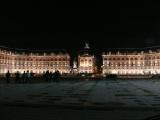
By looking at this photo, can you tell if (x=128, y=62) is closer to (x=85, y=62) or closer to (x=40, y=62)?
(x=85, y=62)

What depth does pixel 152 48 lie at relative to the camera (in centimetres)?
19388

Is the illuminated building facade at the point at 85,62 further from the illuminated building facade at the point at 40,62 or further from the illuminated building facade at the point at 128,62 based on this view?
the illuminated building facade at the point at 40,62

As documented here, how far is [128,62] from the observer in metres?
190

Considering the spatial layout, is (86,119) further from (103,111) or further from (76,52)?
(76,52)

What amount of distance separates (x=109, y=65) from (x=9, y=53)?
50.7 meters

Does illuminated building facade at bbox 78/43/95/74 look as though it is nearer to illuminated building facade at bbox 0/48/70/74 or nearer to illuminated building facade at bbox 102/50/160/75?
illuminated building facade at bbox 102/50/160/75

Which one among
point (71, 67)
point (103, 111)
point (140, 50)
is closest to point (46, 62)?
point (71, 67)

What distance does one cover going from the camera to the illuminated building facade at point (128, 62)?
183750mm

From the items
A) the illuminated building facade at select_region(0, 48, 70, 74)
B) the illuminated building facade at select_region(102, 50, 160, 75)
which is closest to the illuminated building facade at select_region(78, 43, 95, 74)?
the illuminated building facade at select_region(102, 50, 160, 75)

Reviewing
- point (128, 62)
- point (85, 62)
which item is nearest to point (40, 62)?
point (85, 62)

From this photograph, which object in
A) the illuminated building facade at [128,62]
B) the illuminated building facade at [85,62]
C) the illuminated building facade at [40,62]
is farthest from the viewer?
the illuminated building facade at [85,62]

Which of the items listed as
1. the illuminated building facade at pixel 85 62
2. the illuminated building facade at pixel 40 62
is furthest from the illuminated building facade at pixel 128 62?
the illuminated building facade at pixel 40 62

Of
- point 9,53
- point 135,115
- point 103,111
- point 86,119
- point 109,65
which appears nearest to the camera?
point 86,119

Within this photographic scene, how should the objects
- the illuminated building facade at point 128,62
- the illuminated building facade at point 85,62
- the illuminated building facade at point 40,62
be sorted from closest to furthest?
the illuminated building facade at point 128,62 → the illuminated building facade at point 40,62 → the illuminated building facade at point 85,62
